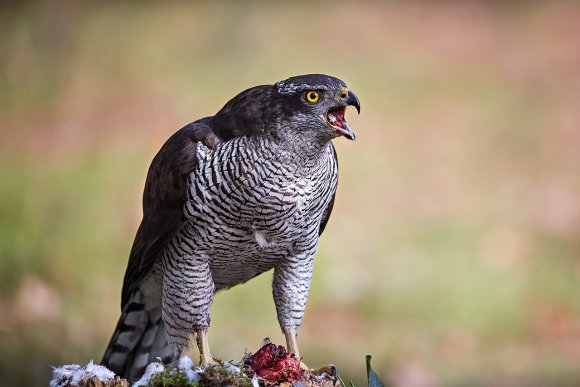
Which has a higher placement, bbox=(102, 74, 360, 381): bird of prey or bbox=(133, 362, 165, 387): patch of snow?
bbox=(102, 74, 360, 381): bird of prey

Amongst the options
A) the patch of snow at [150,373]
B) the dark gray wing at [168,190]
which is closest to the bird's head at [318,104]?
the dark gray wing at [168,190]

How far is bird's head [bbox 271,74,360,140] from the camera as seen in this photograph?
4.02 meters

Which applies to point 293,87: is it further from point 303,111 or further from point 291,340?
point 291,340

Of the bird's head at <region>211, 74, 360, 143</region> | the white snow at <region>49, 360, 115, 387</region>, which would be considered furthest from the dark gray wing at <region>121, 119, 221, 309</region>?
the white snow at <region>49, 360, 115, 387</region>

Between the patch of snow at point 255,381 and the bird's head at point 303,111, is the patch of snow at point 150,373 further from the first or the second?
the bird's head at point 303,111

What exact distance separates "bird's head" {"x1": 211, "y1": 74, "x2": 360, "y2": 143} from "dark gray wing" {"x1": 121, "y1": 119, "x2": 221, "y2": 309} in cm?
23

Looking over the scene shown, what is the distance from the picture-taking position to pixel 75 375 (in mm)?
3529

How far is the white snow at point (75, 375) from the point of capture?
3520 millimetres

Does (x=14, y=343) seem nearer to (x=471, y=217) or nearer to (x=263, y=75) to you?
(x=471, y=217)

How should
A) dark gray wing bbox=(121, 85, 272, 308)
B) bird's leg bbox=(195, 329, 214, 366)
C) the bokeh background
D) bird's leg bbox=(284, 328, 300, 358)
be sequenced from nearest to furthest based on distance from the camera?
1. dark gray wing bbox=(121, 85, 272, 308)
2. bird's leg bbox=(195, 329, 214, 366)
3. bird's leg bbox=(284, 328, 300, 358)
4. the bokeh background

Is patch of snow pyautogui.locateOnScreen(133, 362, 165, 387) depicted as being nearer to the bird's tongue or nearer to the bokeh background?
the bird's tongue

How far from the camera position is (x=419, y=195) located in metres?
10.6

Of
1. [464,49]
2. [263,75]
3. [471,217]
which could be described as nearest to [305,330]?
[471,217]

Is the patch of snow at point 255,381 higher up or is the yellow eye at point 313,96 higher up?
the yellow eye at point 313,96
